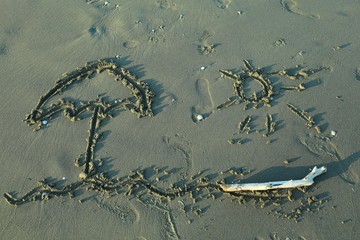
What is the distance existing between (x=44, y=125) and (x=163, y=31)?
268cm

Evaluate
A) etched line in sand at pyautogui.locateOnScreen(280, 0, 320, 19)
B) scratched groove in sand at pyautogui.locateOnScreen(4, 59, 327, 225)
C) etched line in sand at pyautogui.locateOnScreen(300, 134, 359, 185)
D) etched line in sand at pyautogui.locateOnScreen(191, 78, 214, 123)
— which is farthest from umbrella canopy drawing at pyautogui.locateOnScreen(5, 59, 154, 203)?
etched line in sand at pyautogui.locateOnScreen(280, 0, 320, 19)

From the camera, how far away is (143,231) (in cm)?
514

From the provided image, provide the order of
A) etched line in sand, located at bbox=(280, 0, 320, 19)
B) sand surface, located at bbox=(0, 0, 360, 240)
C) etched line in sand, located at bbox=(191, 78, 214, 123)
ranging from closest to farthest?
sand surface, located at bbox=(0, 0, 360, 240) < etched line in sand, located at bbox=(191, 78, 214, 123) < etched line in sand, located at bbox=(280, 0, 320, 19)

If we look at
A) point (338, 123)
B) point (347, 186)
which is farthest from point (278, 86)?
Result: point (347, 186)

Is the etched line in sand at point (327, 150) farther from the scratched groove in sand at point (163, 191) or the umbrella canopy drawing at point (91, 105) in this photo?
the umbrella canopy drawing at point (91, 105)

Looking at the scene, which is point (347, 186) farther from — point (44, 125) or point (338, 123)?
point (44, 125)

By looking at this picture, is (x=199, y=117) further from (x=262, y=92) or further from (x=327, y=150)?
(x=327, y=150)

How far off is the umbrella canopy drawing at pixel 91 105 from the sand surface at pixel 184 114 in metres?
0.13

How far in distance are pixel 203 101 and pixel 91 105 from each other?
180 cm

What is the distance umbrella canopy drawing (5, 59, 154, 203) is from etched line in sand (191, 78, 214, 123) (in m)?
0.71

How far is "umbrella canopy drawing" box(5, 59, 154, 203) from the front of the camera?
595 cm

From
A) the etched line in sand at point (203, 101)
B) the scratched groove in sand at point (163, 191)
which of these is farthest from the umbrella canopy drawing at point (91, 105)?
the etched line in sand at point (203, 101)

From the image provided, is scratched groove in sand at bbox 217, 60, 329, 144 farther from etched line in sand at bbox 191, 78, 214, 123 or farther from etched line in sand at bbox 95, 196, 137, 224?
etched line in sand at bbox 95, 196, 137, 224

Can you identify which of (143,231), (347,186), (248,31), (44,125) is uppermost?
(44,125)
